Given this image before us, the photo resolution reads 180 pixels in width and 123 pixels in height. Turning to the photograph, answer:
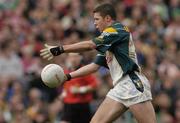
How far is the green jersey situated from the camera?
9953mm

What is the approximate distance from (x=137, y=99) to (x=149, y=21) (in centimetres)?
932

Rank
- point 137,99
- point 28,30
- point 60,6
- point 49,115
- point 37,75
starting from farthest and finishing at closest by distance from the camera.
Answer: point 60,6 → point 28,30 → point 37,75 → point 49,115 → point 137,99

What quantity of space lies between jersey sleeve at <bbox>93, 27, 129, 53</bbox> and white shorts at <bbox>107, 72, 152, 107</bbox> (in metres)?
0.55

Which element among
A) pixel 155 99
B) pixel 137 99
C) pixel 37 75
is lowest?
pixel 155 99

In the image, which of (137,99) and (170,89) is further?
(170,89)

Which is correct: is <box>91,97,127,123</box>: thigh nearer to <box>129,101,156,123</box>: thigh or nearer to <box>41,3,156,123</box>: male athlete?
<box>41,3,156,123</box>: male athlete

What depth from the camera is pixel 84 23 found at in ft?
60.7

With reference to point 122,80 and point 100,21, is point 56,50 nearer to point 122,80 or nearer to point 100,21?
point 100,21

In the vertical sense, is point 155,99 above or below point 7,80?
below

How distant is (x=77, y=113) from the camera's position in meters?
13.8

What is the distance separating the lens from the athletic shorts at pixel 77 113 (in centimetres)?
1374

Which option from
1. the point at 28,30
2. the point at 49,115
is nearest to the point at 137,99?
the point at 49,115

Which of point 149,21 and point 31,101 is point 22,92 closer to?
point 31,101

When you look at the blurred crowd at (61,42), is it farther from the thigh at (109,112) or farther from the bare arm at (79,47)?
the bare arm at (79,47)
